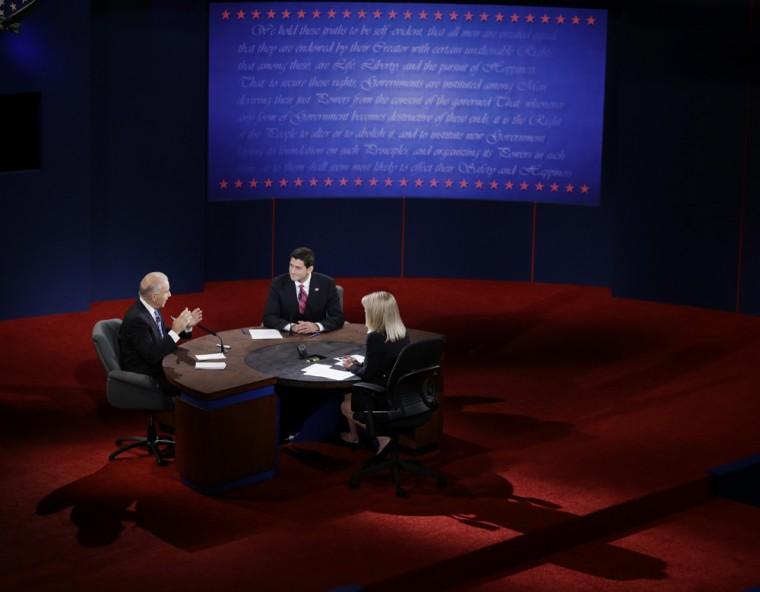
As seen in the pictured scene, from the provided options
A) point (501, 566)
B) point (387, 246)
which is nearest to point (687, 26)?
point (387, 246)

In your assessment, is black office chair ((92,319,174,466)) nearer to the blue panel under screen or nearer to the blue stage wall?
the blue stage wall

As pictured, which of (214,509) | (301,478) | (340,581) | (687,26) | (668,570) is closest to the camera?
(340,581)

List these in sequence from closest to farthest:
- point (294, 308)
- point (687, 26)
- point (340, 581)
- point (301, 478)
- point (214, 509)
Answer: point (340, 581) → point (214, 509) → point (301, 478) → point (294, 308) → point (687, 26)

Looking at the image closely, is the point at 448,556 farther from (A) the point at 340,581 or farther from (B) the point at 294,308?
(B) the point at 294,308

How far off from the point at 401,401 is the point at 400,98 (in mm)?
5114

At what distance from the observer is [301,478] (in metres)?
7.39

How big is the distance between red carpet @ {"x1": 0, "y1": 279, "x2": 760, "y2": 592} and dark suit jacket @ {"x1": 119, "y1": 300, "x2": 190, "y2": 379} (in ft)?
1.86

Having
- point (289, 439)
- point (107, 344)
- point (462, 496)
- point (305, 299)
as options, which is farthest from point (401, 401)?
point (107, 344)

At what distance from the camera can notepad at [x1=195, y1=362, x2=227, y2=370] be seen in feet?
24.2

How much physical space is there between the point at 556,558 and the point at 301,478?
63.5 inches

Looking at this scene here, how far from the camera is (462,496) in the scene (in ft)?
23.4

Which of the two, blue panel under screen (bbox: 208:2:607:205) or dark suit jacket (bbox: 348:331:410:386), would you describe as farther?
blue panel under screen (bbox: 208:2:607:205)

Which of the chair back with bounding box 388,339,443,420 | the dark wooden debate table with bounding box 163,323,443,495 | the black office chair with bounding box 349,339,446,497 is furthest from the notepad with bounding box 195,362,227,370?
the chair back with bounding box 388,339,443,420

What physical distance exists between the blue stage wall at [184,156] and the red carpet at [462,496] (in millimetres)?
1281
